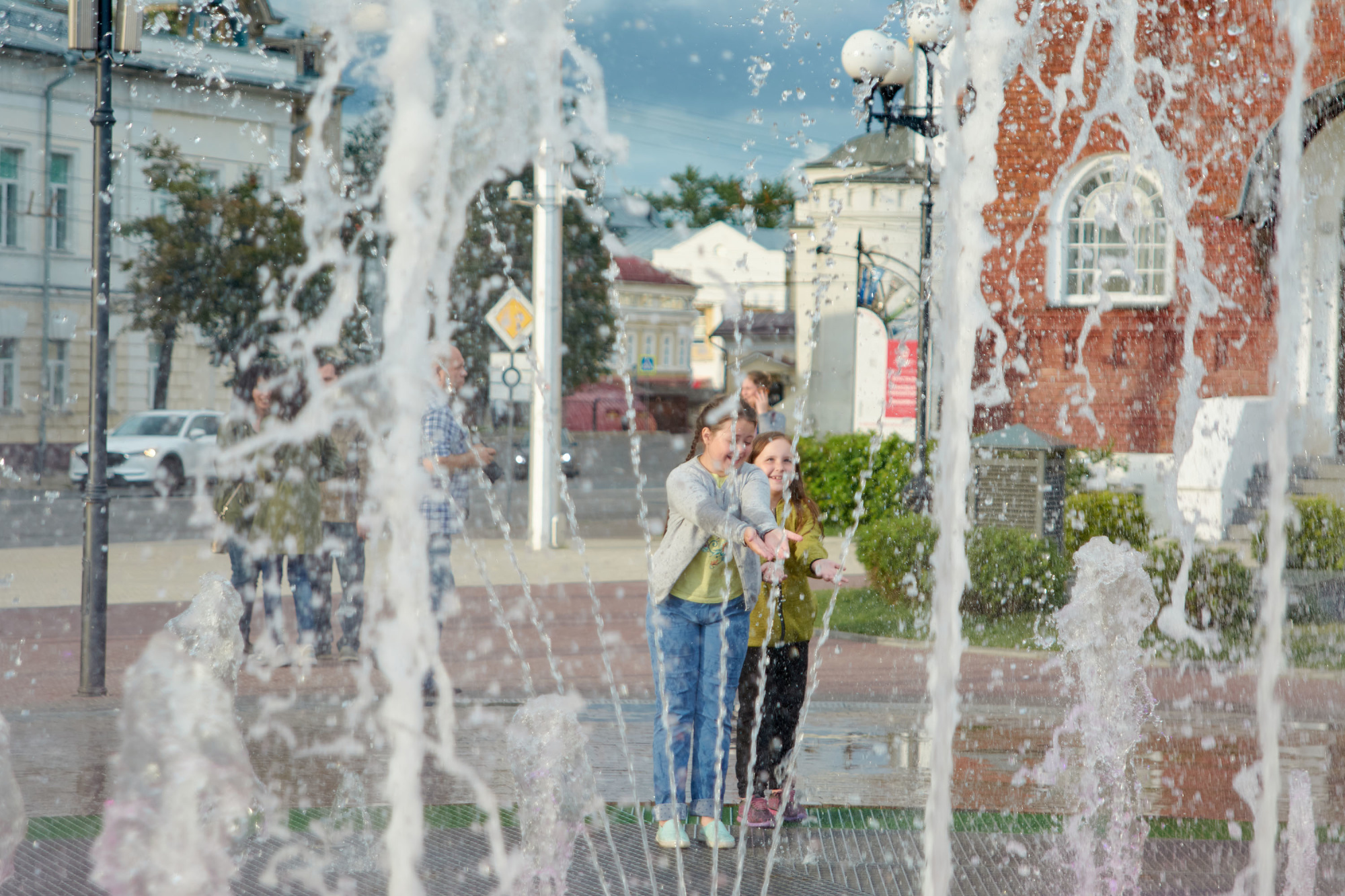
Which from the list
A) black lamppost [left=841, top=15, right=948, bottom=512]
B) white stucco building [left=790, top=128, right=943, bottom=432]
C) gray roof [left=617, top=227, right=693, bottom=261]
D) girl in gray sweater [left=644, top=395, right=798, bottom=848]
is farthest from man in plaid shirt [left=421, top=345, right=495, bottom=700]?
gray roof [left=617, top=227, right=693, bottom=261]

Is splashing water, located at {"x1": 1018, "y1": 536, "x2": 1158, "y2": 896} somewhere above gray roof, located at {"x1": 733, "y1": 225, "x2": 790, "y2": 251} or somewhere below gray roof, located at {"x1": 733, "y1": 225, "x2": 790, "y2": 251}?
below

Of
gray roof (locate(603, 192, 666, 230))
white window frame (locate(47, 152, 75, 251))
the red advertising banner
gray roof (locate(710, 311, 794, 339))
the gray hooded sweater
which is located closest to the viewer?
the gray hooded sweater

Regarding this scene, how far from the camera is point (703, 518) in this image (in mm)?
5141

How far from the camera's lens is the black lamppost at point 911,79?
1272 cm

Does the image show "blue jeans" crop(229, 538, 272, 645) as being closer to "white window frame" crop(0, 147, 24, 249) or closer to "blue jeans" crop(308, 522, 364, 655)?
"blue jeans" crop(308, 522, 364, 655)

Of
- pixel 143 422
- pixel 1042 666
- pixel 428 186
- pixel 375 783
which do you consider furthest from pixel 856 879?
pixel 143 422

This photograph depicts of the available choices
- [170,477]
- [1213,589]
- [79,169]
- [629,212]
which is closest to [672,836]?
[1213,589]

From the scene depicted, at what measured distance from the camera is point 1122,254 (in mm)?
18578

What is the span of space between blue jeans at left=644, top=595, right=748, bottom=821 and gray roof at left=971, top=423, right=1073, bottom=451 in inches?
292

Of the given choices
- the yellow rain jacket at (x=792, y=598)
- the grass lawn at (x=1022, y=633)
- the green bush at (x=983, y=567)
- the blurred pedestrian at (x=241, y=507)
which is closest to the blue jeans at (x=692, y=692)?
the yellow rain jacket at (x=792, y=598)

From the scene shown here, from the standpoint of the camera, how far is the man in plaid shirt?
25.2 feet

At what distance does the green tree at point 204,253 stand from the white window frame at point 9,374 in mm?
2684

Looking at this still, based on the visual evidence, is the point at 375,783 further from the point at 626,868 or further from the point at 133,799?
the point at 133,799

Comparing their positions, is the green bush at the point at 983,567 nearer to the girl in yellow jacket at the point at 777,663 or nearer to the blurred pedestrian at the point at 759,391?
the blurred pedestrian at the point at 759,391
